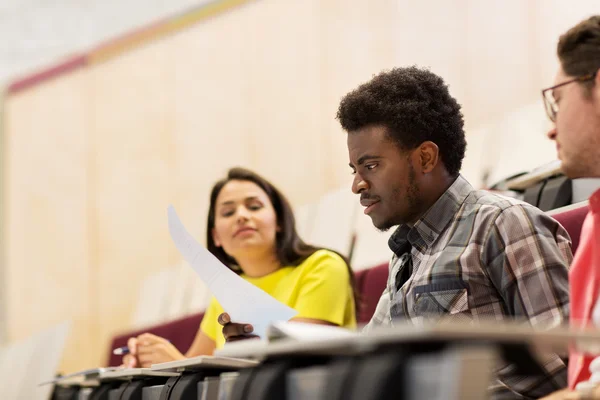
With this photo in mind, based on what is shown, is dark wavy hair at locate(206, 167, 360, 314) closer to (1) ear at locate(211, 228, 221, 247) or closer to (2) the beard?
(1) ear at locate(211, 228, 221, 247)

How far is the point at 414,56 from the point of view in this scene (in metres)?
3.15

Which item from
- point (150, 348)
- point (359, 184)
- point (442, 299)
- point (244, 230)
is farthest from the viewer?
point (244, 230)

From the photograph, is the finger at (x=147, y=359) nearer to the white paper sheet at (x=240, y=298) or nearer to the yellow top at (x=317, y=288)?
the yellow top at (x=317, y=288)

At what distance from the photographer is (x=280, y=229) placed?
170 cm

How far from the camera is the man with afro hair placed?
928 mm

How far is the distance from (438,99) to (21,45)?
11.6 feet

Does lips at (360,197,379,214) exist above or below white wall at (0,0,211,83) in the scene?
below

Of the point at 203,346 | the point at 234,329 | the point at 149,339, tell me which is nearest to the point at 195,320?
the point at 203,346

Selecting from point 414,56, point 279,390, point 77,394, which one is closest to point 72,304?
point 414,56

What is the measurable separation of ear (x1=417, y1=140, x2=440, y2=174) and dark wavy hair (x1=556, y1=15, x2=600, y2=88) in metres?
0.23

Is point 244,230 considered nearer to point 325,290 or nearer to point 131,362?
point 325,290

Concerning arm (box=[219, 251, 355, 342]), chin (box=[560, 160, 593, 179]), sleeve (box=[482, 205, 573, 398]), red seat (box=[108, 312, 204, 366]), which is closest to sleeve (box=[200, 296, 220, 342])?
arm (box=[219, 251, 355, 342])

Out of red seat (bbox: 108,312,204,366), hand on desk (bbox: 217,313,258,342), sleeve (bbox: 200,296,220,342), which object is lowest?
red seat (bbox: 108,312,204,366)

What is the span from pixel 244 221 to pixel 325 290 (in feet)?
0.79
